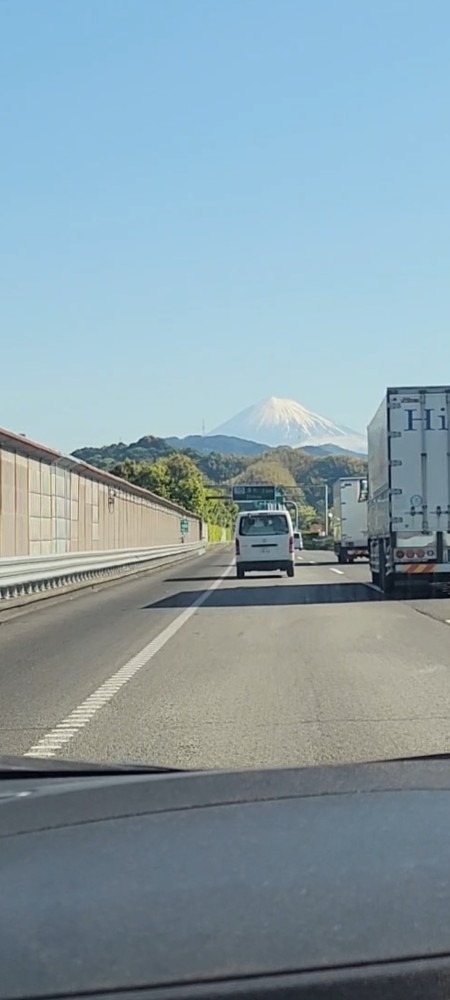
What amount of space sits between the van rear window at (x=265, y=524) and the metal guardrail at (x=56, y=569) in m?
4.32

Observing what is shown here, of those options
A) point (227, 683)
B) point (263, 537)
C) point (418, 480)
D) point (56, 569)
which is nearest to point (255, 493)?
point (263, 537)

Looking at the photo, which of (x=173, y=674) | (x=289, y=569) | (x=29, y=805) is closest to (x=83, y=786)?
(x=29, y=805)

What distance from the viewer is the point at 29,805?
140 inches

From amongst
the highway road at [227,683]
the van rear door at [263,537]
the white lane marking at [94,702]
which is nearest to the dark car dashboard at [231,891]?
the highway road at [227,683]

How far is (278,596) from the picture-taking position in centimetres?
2692

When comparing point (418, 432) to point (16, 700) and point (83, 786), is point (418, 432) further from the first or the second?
point (83, 786)

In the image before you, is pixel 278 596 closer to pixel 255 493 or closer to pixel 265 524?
pixel 265 524

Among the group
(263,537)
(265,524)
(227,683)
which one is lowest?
(227,683)

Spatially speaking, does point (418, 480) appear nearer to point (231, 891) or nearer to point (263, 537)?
point (263, 537)

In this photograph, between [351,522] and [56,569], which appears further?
[351,522]

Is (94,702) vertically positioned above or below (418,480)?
below

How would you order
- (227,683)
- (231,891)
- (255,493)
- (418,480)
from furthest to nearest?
(255,493) < (418,480) < (227,683) < (231,891)

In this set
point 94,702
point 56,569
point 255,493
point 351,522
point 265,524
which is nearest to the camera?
point 94,702

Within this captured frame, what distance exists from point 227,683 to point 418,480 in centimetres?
1397
